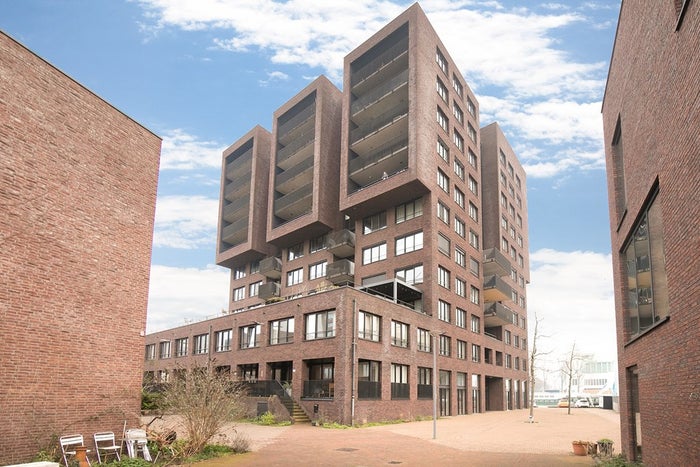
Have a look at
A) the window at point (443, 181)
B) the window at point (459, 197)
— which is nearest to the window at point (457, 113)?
the window at point (459, 197)

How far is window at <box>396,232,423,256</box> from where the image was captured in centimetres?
4150

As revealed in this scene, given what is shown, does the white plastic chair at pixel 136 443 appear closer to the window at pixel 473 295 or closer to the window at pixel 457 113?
the window at pixel 473 295

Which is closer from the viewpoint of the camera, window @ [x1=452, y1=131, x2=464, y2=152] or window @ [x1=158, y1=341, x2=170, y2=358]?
window @ [x1=452, y1=131, x2=464, y2=152]

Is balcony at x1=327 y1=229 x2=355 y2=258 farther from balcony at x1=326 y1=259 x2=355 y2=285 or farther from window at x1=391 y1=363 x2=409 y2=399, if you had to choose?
window at x1=391 y1=363 x2=409 y2=399

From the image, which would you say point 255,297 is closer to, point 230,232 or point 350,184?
point 230,232

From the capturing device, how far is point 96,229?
16109mm

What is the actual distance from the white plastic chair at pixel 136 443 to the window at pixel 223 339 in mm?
29812

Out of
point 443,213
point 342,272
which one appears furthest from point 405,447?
point 443,213

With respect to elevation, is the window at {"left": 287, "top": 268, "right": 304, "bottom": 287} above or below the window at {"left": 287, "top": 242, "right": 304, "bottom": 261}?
below

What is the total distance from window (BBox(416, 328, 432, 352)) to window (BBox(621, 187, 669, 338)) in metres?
23.6

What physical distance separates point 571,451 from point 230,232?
46.2 meters

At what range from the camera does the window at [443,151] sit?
148 feet

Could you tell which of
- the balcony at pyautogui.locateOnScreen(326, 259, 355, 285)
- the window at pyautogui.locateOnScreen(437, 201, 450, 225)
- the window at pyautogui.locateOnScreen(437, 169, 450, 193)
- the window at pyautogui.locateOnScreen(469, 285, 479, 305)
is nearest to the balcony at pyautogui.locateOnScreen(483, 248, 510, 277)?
the window at pyautogui.locateOnScreen(469, 285, 479, 305)

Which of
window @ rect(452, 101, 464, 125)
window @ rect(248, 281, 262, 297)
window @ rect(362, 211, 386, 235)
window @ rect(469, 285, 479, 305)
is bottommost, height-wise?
window @ rect(469, 285, 479, 305)
